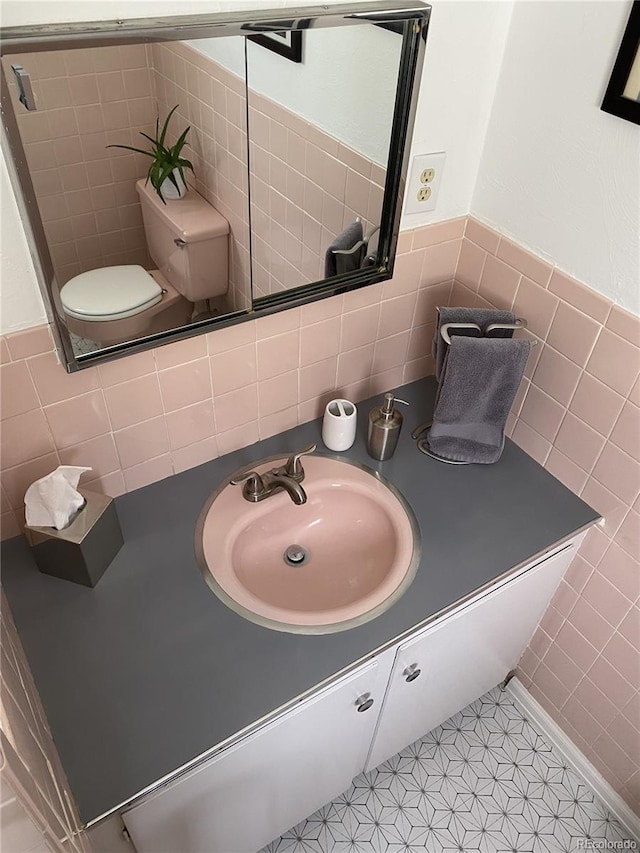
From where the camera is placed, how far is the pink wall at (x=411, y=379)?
47.7 inches

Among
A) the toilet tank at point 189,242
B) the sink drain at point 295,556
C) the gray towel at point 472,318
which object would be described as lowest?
the sink drain at point 295,556

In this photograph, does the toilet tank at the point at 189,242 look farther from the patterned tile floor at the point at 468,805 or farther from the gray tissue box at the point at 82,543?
the patterned tile floor at the point at 468,805

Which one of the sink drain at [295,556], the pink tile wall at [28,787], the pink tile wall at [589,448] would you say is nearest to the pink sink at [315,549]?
the sink drain at [295,556]

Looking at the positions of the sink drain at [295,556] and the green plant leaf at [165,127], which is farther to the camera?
the sink drain at [295,556]

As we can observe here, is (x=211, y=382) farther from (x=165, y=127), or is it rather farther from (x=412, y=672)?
(x=412, y=672)

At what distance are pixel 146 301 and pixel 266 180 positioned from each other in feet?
1.01

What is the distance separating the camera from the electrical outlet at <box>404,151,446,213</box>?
1.32 meters

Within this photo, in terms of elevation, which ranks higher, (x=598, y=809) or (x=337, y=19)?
(x=337, y=19)

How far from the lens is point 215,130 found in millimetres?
1081

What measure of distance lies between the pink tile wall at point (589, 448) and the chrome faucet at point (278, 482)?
0.54 m

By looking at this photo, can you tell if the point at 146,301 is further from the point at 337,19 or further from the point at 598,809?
the point at 598,809

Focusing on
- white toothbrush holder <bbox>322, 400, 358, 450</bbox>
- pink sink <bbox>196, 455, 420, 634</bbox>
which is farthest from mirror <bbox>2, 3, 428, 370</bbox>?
pink sink <bbox>196, 455, 420, 634</bbox>

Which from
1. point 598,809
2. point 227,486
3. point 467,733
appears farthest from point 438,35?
point 598,809

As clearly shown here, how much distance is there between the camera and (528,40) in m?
1.21
